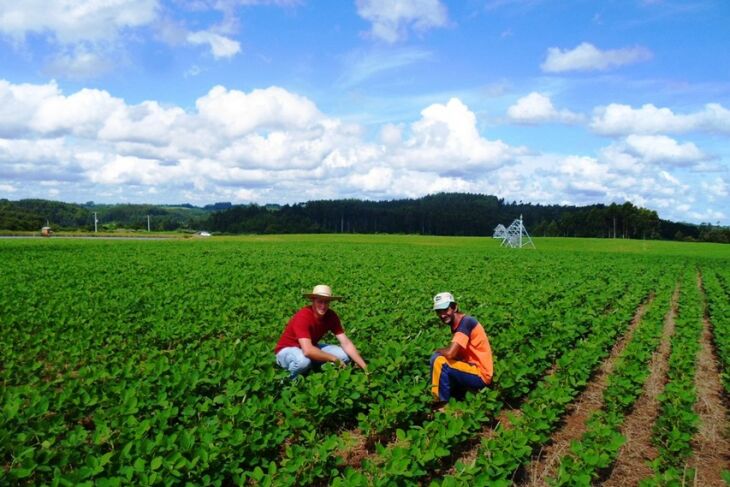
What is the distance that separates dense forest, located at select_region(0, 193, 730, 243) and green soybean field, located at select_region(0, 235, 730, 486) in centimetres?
9402

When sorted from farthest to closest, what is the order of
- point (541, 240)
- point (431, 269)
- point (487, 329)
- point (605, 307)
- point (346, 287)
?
1. point (541, 240)
2. point (431, 269)
3. point (346, 287)
4. point (605, 307)
5. point (487, 329)

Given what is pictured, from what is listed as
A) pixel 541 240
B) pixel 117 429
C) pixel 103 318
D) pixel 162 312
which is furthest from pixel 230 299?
pixel 541 240

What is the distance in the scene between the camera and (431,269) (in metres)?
22.9

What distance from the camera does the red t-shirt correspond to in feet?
22.0

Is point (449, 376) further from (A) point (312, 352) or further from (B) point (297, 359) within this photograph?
(B) point (297, 359)

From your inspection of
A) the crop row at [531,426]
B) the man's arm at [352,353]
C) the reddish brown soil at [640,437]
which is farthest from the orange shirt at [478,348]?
the reddish brown soil at [640,437]

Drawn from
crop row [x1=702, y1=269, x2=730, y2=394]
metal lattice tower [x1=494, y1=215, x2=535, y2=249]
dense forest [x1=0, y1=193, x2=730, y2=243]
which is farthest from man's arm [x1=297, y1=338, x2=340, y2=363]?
dense forest [x1=0, y1=193, x2=730, y2=243]

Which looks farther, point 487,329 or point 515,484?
point 487,329

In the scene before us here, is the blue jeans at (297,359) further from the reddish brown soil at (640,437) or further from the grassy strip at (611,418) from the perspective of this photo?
the reddish brown soil at (640,437)

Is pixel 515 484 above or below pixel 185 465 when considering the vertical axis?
below

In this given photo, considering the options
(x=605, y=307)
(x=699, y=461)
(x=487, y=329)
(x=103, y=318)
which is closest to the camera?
(x=699, y=461)

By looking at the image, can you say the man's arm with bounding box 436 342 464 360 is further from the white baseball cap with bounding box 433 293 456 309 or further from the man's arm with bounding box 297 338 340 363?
the man's arm with bounding box 297 338 340 363

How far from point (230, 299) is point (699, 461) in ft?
34.2

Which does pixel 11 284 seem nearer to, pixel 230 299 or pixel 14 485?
pixel 230 299
